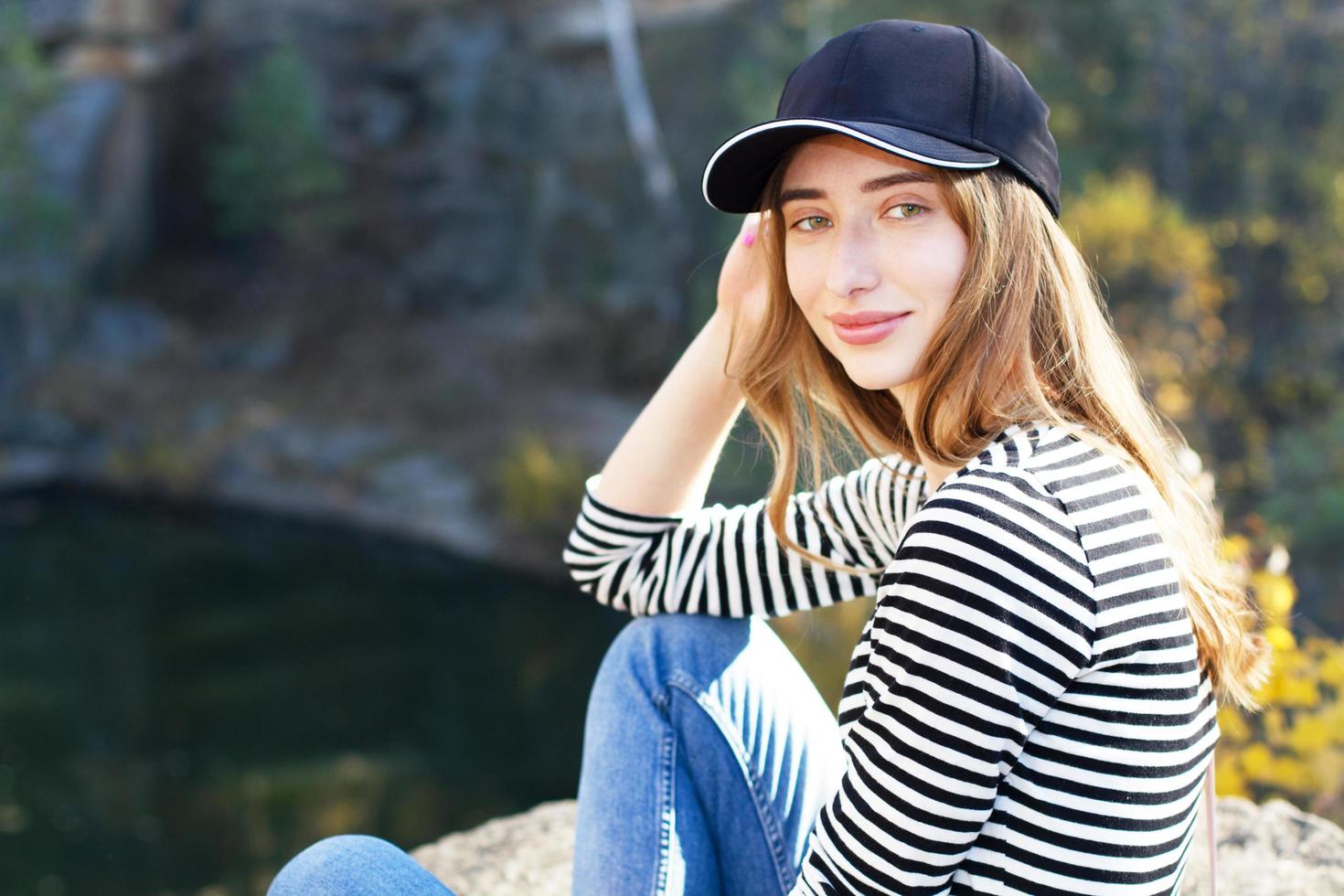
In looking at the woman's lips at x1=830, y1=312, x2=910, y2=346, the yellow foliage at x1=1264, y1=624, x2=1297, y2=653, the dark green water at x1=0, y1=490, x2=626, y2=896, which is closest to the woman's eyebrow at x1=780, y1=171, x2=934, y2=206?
the woman's lips at x1=830, y1=312, x2=910, y2=346

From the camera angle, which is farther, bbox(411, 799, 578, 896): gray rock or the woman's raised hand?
bbox(411, 799, 578, 896): gray rock

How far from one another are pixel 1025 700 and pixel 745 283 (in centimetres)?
63

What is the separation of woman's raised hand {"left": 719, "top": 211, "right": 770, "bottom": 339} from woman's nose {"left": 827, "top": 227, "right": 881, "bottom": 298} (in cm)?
21

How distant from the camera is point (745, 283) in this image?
4.38ft

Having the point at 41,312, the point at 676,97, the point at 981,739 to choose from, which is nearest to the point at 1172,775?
the point at 981,739

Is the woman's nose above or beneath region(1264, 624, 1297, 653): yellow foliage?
above

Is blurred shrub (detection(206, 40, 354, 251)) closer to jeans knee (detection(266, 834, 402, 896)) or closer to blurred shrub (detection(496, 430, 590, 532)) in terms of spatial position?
blurred shrub (detection(496, 430, 590, 532))

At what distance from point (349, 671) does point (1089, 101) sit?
5.02m

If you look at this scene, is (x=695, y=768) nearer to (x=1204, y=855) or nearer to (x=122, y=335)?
(x=1204, y=855)

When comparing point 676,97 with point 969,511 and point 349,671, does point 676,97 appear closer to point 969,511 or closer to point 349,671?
point 349,671

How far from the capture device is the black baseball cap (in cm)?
98

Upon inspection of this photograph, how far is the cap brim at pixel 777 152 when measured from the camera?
0.96 meters

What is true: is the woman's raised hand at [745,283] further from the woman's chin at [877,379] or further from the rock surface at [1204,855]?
the rock surface at [1204,855]

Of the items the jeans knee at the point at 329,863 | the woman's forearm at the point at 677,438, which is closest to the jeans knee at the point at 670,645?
the woman's forearm at the point at 677,438
